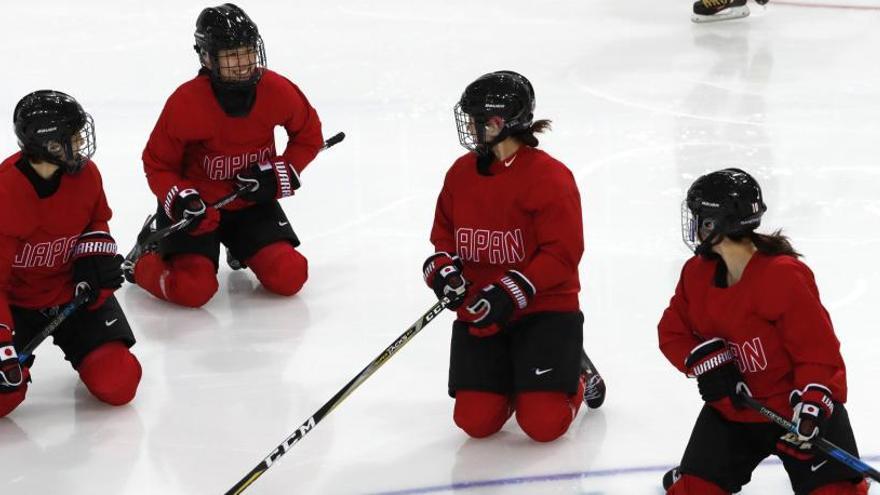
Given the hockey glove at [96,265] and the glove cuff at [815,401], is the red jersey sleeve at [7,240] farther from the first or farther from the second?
the glove cuff at [815,401]

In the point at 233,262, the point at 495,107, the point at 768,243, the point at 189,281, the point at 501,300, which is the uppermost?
the point at 495,107

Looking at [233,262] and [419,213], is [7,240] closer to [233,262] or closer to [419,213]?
[233,262]

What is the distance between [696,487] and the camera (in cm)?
281

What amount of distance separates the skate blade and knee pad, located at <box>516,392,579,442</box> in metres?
4.55

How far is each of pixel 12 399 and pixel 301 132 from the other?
1284 millimetres

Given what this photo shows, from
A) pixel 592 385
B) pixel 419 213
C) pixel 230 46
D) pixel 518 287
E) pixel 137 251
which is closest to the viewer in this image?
pixel 518 287

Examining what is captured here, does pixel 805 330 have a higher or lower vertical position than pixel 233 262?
higher

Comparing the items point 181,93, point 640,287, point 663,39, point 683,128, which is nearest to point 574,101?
point 683,128

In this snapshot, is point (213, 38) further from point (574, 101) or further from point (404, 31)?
point (404, 31)

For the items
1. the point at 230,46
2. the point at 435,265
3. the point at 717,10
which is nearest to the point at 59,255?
the point at 230,46

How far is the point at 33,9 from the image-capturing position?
24.5 ft

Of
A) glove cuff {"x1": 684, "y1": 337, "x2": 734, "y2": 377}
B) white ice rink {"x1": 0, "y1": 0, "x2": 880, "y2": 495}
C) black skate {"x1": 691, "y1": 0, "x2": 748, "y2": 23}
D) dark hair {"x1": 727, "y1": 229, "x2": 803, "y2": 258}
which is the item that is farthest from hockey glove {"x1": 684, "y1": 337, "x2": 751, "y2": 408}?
black skate {"x1": 691, "y1": 0, "x2": 748, "y2": 23}

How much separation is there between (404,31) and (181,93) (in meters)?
3.31

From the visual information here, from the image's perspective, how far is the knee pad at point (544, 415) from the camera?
10.5 ft
